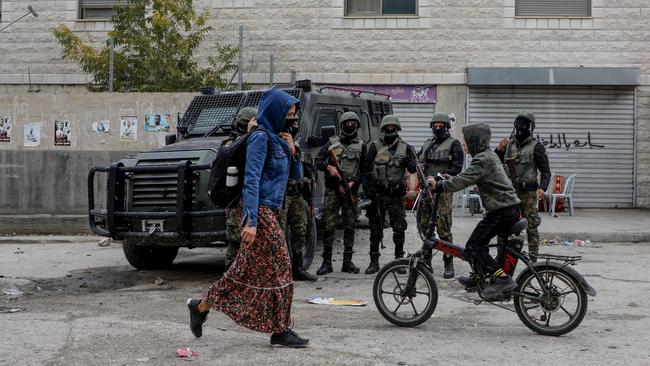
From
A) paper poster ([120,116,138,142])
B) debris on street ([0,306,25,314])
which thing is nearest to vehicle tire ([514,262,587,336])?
debris on street ([0,306,25,314])

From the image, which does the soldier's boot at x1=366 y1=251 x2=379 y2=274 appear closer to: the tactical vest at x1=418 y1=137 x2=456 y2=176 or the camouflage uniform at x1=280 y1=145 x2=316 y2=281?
the camouflage uniform at x1=280 y1=145 x2=316 y2=281

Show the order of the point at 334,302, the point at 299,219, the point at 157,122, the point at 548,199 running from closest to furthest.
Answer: the point at 334,302
the point at 299,219
the point at 157,122
the point at 548,199

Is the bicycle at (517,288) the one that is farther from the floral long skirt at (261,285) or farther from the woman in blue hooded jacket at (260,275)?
the floral long skirt at (261,285)

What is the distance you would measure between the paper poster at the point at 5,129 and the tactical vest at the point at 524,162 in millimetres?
9673

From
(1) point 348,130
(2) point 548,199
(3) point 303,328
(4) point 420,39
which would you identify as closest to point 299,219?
(1) point 348,130

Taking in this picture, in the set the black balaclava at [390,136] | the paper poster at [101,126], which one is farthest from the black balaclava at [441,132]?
the paper poster at [101,126]

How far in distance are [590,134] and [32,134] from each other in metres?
11.3

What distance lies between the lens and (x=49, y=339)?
595 centimetres

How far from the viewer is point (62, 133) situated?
48.2 feet

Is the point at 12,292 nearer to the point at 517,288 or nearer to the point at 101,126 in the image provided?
the point at 517,288

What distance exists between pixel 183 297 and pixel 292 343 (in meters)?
2.54

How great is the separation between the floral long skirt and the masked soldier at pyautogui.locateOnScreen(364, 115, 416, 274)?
3.59 metres

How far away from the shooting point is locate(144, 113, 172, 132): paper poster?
14391mm

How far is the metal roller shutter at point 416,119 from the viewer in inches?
680
